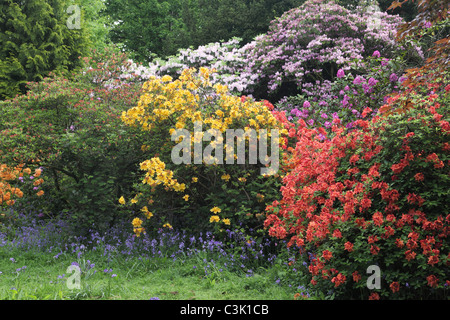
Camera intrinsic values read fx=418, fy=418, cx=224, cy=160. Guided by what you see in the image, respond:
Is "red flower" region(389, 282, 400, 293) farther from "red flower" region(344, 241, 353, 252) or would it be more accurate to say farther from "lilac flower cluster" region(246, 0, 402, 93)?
"lilac flower cluster" region(246, 0, 402, 93)

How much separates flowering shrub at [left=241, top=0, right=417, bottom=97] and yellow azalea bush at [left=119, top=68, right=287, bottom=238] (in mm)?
4953

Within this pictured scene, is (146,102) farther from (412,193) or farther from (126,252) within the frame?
(412,193)

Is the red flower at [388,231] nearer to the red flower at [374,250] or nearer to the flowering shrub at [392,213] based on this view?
the flowering shrub at [392,213]

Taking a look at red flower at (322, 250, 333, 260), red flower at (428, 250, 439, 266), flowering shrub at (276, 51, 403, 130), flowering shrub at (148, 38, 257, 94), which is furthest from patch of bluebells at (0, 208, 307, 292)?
flowering shrub at (148, 38, 257, 94)

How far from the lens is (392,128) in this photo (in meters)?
3.25

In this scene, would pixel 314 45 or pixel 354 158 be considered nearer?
pixel 354 158

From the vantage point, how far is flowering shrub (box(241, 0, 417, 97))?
9531 mm

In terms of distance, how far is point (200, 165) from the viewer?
15.5ft

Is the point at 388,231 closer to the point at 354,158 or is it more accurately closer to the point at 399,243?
the point at 399,243

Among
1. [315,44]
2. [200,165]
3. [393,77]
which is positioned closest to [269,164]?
[200,165]

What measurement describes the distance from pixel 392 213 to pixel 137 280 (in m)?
2.30

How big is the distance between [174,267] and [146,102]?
6.08 feet
